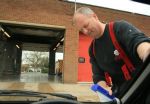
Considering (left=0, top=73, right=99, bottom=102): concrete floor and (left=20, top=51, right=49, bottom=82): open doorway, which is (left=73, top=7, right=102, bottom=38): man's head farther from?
(left=20, top=51, right=49, bottom=82): open doorway

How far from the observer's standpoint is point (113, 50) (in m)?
3.33

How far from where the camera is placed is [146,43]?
2.60 meters

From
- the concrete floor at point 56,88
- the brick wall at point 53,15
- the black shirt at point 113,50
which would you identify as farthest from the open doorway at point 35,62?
the black shirt at point 113,50

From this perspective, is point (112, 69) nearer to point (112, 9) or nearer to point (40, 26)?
point (40, 26)

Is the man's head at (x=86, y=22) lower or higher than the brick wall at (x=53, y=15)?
lower

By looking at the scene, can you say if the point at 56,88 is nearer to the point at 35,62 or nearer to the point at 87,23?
the point at 87,23

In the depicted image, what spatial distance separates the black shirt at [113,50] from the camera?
115 inches

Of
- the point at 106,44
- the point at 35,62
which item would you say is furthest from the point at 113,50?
the point at 35,62

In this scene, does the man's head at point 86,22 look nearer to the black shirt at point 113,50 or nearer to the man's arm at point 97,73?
the black shirt at point 113,50

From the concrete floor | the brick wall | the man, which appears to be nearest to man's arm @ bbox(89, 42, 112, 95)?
the man

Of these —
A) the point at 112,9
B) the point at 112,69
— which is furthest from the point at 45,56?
the point at 112,69

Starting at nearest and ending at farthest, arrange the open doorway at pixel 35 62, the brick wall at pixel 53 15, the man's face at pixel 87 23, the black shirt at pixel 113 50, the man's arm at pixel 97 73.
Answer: the black shirt at pixel 113 50
the man's face at pixel 87 23
the man's arm at pixel 97 73
the brick wall at pixel 53 15
the open doorway at pixel 35 62

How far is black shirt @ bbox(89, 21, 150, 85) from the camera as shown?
2910mm

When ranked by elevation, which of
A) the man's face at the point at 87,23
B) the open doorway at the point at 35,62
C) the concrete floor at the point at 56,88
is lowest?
the concrete floor at the point at 56,88
